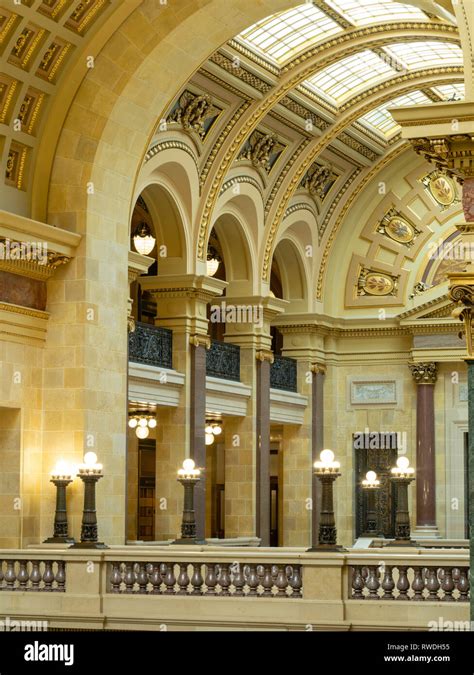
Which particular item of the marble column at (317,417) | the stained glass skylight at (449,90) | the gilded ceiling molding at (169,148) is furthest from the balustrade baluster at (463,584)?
the marble column at (317,417)

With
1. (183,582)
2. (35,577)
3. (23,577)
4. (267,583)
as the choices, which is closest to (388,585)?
(267,583)

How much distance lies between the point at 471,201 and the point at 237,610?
6.21 m

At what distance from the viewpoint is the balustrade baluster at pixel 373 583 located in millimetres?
15852

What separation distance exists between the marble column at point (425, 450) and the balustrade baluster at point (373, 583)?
16.4 meters

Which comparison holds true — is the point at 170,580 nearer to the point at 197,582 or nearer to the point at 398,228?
the point at 197,582

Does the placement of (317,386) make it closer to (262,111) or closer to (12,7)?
(262,111)

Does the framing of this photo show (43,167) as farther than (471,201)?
Yes

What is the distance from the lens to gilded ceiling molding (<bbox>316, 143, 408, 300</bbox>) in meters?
33.2

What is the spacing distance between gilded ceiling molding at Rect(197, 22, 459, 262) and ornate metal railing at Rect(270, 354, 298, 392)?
594 centimetres

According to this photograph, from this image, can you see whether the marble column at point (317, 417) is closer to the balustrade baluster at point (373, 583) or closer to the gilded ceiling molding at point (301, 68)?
the gilded ceiling molding at point (301, 68)

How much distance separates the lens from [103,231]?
2123 cm

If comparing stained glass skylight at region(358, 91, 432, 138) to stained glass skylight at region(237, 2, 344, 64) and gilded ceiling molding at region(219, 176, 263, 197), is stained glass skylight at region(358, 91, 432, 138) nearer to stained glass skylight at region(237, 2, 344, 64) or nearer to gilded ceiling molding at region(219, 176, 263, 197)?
gilded ceiling molding at region(219, 176, 263, 197)
